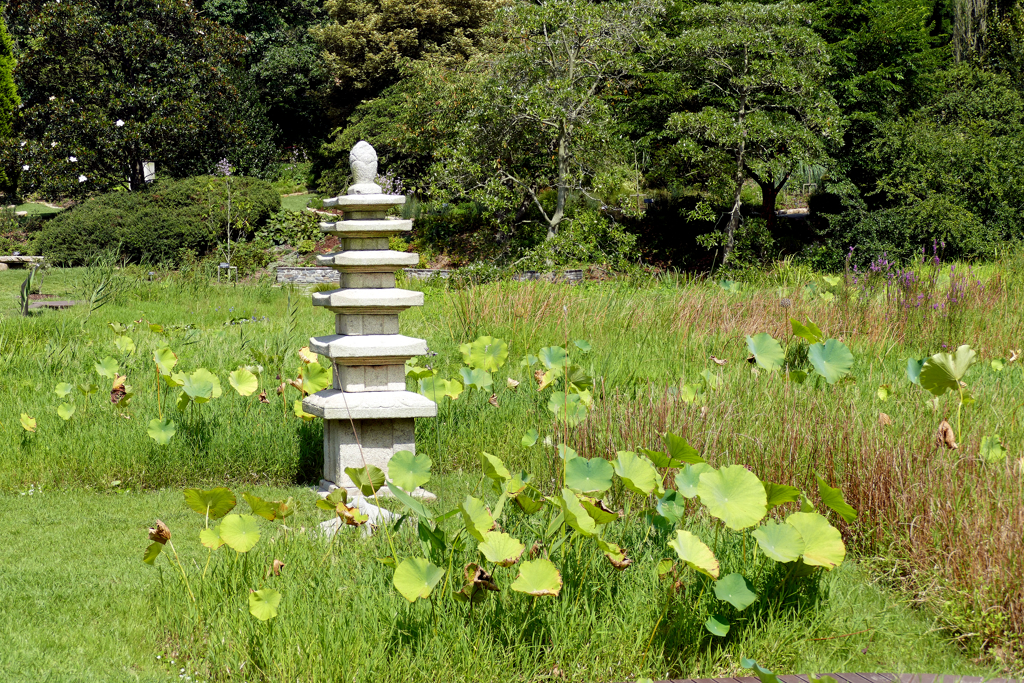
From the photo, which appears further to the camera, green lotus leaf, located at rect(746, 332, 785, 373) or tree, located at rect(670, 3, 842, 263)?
tree, located at rect(670, 3, 842, 263)

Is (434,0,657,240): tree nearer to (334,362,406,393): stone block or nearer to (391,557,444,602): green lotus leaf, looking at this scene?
(334,362,406,393): stone block

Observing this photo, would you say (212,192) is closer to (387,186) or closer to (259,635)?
(387,186)

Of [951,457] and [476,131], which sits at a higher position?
[476,131]

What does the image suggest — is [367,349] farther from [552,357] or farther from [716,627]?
[716,627]

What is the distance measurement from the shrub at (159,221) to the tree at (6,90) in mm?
1922

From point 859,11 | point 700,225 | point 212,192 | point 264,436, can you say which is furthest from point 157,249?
point 859,11

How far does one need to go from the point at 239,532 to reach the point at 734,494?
1.30 metres

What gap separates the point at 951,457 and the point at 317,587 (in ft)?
7.36

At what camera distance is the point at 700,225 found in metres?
18.3

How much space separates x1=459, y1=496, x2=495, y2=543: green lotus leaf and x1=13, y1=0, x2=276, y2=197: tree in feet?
53.9

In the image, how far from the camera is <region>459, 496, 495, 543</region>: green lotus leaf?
2.23 metres

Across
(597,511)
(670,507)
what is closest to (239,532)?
(597,511)

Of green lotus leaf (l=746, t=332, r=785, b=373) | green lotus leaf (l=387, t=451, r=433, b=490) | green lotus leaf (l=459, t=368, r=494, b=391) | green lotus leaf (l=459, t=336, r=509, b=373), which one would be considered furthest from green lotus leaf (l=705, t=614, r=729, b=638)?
green lotus leaf (l=459, t=336, r=509, b=373)

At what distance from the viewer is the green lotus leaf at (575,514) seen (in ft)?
7.36
